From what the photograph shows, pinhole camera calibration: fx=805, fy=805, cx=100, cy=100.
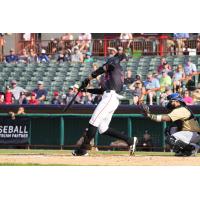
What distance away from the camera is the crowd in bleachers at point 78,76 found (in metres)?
22.8

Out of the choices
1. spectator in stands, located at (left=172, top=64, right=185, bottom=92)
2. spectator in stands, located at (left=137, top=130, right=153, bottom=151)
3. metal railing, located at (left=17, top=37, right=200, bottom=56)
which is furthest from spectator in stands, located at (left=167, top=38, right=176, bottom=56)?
spectator in stands, located at (left=137, top=130, right=153, bottom=151)

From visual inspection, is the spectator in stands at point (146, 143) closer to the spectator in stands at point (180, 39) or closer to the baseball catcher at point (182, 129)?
the baseball catcher at point (182, 129)

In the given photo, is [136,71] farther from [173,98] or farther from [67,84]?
[173,98]

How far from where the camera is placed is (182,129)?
53.7 ft

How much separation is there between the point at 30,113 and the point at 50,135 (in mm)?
838

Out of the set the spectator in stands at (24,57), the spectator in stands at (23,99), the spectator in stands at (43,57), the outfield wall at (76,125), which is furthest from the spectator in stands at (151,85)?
the spectator in stands at (24,57)

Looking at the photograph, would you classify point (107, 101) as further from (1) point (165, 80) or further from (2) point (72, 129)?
(1) point (165, 80)

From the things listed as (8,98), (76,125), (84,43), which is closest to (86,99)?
(76,125)

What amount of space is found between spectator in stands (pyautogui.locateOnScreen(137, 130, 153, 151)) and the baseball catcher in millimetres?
3565

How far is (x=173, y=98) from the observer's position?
1642 cm

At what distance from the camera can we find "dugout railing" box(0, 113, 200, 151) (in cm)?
2047

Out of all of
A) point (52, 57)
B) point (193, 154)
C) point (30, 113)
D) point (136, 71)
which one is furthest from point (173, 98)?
point (52, 57)

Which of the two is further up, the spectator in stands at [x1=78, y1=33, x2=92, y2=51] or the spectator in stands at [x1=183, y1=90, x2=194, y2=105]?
the spectator in stands at [x1=78, y1=33, x2=92, y2=51]

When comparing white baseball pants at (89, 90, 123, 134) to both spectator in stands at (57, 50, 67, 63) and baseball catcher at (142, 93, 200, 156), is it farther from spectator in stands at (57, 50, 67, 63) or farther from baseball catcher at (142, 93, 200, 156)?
spectator in stands at (57, 50, 67, 63)
